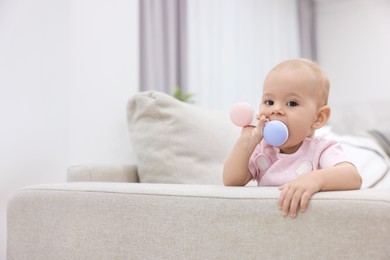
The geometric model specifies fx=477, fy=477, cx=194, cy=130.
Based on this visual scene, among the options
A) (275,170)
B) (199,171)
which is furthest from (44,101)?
(275,170)

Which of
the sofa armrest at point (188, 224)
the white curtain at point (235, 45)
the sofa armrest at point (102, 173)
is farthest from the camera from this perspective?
the white curtain at point (235, 45)

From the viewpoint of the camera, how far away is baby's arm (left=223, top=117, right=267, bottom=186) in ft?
3.69

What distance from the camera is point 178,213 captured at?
1042 mm

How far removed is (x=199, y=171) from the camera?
158 centimetres

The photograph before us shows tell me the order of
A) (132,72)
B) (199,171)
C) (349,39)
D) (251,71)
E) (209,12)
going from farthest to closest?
(349,39) < (251,71) < (209,12) < (132,72) < (199,171)

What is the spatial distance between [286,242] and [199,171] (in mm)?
698

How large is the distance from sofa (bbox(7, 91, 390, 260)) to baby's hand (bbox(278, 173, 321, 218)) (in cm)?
1

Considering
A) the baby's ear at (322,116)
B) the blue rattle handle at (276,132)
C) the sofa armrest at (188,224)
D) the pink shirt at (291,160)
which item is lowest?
the sofa armrest at (188,224)

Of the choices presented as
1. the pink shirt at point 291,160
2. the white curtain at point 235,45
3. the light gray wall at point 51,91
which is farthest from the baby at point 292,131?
the white curtain at point 235,45

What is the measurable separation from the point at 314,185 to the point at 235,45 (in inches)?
119

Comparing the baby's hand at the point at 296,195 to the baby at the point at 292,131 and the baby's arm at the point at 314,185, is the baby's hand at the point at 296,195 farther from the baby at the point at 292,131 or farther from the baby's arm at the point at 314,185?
the baby at the point at 292,131

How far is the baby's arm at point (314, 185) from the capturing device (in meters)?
0.89

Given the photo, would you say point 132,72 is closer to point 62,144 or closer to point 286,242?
point 62,144

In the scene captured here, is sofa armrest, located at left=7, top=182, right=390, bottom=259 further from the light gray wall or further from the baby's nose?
the light gray wall
